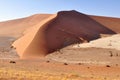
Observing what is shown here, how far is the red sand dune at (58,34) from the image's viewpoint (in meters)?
54.0

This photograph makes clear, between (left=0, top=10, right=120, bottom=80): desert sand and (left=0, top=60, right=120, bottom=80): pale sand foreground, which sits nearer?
(left=0, top=60, right=120, bottom=80): pale sand foreground

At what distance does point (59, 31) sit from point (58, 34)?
5.50ft

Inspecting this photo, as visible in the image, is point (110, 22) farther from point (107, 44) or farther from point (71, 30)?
point (107, 44)

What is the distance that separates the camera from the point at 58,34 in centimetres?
6084

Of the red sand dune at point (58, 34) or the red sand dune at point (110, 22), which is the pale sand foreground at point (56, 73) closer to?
the red sand dune at point (58, 34)

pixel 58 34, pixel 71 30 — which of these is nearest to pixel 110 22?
pixel 71 30

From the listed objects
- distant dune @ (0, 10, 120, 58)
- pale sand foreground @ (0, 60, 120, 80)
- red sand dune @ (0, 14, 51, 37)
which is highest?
pale sand foreground @ (0, 60, 120, 80)

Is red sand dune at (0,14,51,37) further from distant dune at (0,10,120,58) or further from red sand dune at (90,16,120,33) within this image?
red sand dune at (90,16,120,33)

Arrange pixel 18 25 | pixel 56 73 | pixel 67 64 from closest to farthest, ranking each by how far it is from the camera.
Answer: pixel 56 73, pixel 67 64, pixel 18 25

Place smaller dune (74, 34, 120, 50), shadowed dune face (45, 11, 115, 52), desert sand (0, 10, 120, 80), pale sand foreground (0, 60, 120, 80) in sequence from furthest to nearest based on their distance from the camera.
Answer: shadowed dune face (45, 11, 115, 52) → smaller dune (74, 34, 120, 50) → desert sand (0, 10, 120, 80) → pale sand foreground (0, 60, 120, 80)

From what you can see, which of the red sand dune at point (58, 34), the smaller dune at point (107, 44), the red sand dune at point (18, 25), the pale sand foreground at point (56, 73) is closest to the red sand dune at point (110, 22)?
the red sand dune at point (58, 34)

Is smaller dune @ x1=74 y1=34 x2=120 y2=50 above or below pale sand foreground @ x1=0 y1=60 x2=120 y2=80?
below

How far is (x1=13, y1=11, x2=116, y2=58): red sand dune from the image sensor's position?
54000 millimetres

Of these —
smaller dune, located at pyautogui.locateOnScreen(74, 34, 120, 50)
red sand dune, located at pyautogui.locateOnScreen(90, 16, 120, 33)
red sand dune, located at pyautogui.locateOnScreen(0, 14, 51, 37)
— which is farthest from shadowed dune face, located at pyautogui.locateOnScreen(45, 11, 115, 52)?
red sand dune, located at pyautogui.locateOnScreen(0, 14, 51, 37)
